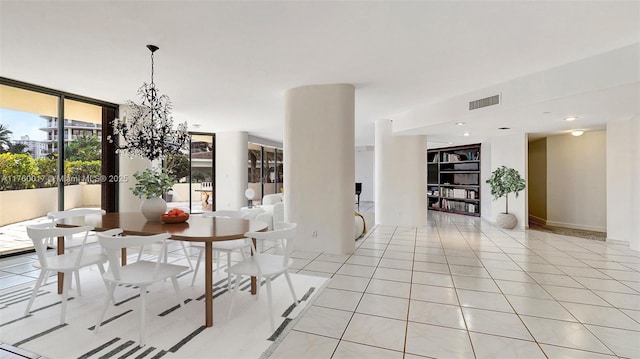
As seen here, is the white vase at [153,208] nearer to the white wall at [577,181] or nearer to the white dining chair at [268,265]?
the white dining chair at [268,265]

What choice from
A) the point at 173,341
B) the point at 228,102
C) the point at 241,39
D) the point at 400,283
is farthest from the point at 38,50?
the point at 400,283

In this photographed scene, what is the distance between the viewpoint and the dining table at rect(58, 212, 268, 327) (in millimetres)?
2408

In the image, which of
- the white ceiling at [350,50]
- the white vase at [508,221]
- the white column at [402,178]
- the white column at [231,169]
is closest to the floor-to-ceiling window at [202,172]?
the white column at [231,169]

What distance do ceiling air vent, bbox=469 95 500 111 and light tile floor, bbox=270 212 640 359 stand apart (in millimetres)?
2278

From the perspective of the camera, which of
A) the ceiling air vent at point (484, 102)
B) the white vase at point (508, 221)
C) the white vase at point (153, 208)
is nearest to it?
the white vase at point (153, 208)

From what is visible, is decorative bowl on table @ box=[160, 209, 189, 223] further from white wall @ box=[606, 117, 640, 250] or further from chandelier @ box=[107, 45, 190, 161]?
white wall @ box=[606, 117, 640, 250]

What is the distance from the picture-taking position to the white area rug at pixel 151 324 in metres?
2.07

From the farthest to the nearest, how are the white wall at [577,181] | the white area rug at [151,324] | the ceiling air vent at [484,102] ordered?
the white wall at [577,181] < the ceiling air vent at [484,102] < the white area rug at [151,324]

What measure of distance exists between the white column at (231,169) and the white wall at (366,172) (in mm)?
5925

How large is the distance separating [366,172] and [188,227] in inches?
451

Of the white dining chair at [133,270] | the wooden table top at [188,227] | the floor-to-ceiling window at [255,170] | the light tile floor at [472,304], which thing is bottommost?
the light tile floor at [472,304]

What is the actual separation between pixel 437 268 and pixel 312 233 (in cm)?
187

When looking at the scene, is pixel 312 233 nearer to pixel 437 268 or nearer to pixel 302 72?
pixel 437 268

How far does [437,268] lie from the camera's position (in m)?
3.93
